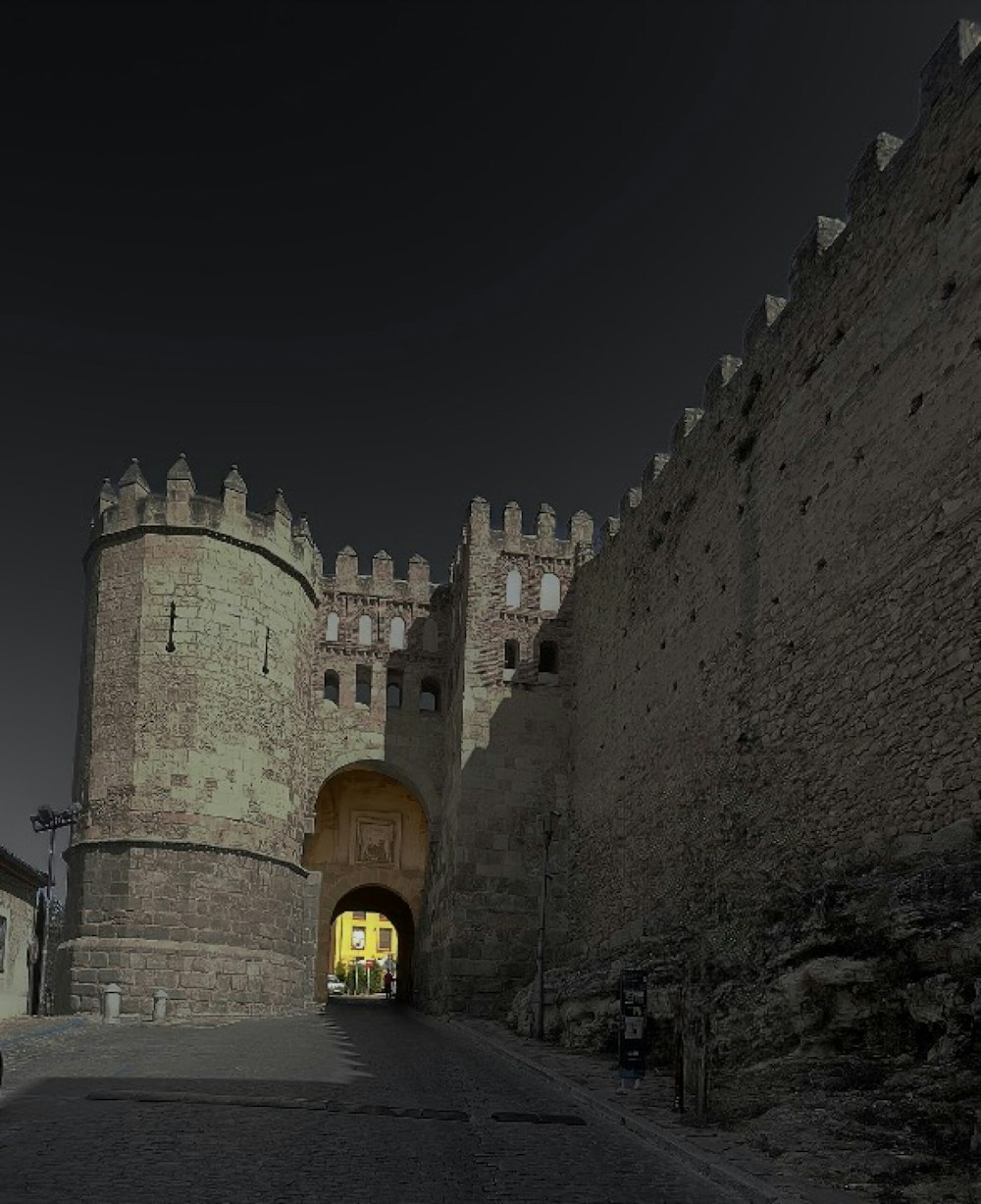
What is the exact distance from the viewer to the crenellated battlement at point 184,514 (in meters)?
26.7

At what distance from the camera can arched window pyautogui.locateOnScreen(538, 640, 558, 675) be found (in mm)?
29078

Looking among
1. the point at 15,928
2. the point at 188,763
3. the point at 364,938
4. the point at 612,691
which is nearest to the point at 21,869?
the point at 15,928

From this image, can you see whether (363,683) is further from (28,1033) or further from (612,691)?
(28,1033)

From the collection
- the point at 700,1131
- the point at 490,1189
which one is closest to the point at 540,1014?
the point at 700,1131

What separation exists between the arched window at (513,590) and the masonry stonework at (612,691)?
48mm

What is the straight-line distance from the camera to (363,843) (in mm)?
35406

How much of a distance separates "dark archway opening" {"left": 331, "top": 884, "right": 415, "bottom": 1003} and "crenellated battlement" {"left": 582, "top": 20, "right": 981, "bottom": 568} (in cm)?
2087

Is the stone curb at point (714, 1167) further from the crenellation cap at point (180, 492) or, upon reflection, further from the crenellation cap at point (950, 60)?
the crenellation cap at point (180, 492)

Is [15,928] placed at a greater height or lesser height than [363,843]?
lesser

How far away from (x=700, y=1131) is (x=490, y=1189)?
2555 millimetres

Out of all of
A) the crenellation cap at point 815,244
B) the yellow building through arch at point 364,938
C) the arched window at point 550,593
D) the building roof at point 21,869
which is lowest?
the yellow building through arch at point 364,938

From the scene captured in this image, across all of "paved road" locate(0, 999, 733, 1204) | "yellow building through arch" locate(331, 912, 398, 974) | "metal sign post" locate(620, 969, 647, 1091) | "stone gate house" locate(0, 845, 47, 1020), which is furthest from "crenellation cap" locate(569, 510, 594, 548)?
"yellow building through arch" locate(331, 912, 398, 974)

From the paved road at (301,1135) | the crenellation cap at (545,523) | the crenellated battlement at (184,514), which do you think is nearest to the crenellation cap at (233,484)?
the crenellated battlement at (184,514)

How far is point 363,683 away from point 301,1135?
22.6 m
